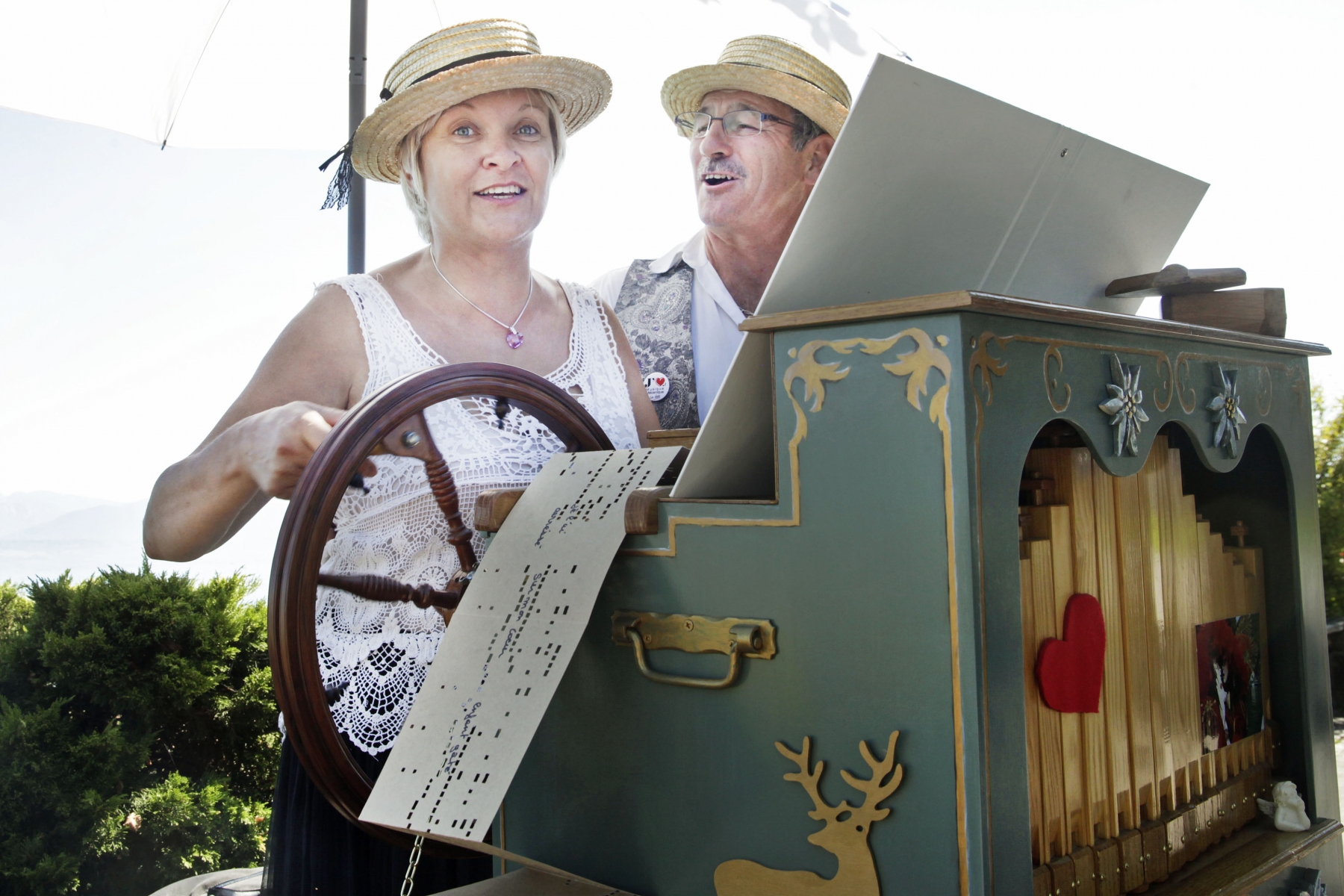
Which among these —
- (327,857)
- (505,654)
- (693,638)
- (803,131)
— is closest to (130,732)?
(327,857)

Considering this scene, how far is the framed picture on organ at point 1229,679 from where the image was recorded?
154 centimetres

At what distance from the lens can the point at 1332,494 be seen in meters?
5.90

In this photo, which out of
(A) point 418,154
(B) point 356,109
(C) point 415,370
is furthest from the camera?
(B) point 356,109

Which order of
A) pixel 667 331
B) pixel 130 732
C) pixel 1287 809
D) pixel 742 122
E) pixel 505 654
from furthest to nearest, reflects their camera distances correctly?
pixel 130 732, pixel 667 331, pixel 742 122, pixel 1287 809, pixel 505 654

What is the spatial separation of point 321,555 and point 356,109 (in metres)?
2.20

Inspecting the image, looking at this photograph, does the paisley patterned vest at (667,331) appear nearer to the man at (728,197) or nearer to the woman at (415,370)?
the man at (728,197)

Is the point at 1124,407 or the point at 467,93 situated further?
the point at 467,93

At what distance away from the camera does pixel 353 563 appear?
1583 millimetres

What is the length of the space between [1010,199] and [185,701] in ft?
12.0

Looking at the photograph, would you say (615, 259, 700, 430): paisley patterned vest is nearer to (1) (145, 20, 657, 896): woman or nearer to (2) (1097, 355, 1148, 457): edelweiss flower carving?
(1) (145, 20, 657, 896): woman

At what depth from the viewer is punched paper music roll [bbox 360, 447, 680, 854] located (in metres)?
1.24

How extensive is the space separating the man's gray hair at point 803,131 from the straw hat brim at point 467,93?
1.52ft

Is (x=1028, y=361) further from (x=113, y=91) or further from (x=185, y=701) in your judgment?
(x=185, y=701)

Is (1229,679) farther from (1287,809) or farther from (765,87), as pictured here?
(765,87)
